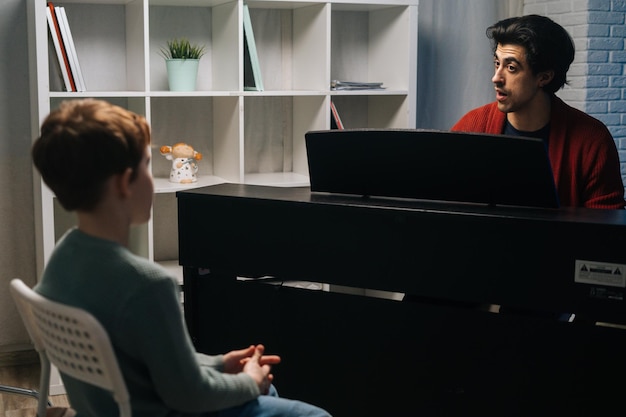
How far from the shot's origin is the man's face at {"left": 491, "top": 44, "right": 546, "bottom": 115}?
239 centimetres

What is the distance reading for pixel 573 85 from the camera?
354cm

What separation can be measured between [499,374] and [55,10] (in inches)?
75.6

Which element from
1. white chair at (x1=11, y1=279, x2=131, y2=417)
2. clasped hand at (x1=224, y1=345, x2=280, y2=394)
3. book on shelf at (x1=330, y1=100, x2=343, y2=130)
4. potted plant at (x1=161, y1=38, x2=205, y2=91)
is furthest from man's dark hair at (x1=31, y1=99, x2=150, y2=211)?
book on shelf at (x1=330, y1=100, x2=343, y2=130)

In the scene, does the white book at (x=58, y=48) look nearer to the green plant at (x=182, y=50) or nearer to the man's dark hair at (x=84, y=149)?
the green plant at (x=182, y=50)

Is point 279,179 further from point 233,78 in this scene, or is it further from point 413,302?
point 413,302

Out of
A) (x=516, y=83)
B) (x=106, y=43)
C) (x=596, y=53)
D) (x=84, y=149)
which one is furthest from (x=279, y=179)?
(x=84, y=149)

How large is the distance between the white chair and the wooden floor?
60.8 inches

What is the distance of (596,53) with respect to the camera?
3.49 m

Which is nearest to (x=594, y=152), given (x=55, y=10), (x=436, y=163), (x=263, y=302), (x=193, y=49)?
(x=436, y=163)

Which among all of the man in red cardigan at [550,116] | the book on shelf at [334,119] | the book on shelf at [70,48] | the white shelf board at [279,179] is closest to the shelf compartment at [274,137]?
the white shelf board at [279,179]

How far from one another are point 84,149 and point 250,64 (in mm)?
1915

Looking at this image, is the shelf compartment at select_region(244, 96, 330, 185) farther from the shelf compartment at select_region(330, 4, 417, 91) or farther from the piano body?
the piano body

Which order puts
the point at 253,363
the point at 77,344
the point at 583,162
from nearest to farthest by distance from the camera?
the point at 77,344, the point at 253,363, the point at 583,162

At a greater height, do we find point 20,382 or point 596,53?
point 596,53
